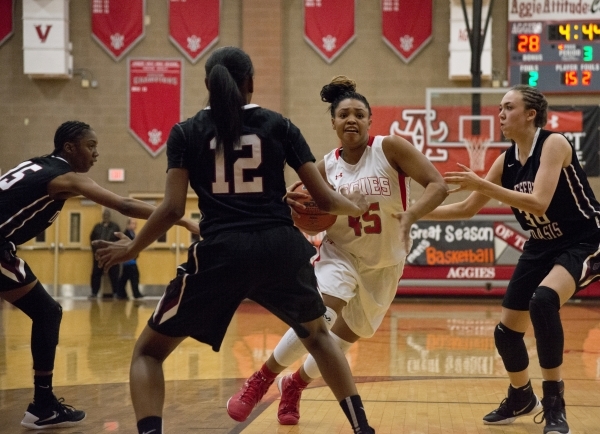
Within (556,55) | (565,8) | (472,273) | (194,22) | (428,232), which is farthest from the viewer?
(194,22)

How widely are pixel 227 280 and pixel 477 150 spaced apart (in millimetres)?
11316

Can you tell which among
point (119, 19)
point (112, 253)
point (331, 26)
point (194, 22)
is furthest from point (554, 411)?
point (119, 19)

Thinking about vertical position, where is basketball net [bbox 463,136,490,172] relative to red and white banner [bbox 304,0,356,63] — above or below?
below

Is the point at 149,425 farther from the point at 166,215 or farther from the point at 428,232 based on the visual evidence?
the point at 428,232

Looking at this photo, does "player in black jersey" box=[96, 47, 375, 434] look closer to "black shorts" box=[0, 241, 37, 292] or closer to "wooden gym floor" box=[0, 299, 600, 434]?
"wooden gym floor" box=[0, 299, 600, 434]

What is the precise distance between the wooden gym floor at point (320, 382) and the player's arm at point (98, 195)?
1.21 metres

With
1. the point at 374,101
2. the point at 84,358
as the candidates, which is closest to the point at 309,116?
the point at 374,101

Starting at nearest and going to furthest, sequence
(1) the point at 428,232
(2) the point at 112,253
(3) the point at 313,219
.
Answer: (2) the point at 112,253 < (3) the point at 313,219 < (1) the point at 428,232

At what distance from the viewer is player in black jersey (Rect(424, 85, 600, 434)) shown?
13.7 feet

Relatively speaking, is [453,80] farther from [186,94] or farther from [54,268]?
[54,268]

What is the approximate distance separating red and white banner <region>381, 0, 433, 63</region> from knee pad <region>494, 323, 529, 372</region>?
39.9 feet

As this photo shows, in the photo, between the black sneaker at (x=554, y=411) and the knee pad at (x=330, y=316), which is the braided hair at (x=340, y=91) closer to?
the knee pad at (x=330, y=316)

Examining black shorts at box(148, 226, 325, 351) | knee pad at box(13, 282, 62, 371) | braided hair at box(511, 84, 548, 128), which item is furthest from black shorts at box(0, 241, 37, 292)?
braided hair at box(511, 84, 548, 128)

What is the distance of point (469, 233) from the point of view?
46.2ft
